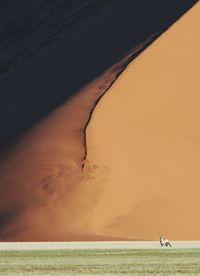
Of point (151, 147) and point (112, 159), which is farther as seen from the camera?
point (151, 147)

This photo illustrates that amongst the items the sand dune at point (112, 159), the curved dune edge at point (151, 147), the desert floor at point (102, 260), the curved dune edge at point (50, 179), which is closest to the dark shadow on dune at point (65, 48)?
the sand dune at point (112, 159)

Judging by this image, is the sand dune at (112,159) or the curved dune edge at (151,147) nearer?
the sand dune at (112,159)

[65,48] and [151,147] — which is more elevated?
[65,48]

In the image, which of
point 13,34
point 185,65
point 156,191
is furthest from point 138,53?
point 13,34

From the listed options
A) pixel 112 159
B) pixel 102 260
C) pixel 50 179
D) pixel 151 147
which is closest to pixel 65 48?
pixel 151 147

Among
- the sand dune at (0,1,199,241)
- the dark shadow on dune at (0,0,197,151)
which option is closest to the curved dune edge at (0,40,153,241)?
the sand dune at (0,1,199,241)

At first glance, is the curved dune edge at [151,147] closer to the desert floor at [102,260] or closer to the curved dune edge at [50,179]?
the curved dune edge at [50,179]

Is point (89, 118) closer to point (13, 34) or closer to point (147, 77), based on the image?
point (147, 77)

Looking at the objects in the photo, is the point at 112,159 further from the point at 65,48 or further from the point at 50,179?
the point at 65,48

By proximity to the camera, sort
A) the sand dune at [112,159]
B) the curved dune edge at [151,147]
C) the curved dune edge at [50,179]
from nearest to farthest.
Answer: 1. the curved dune edge at [50,179]
2. the sand dune at [112,159]
3. the curved dune edge at [151,147]
